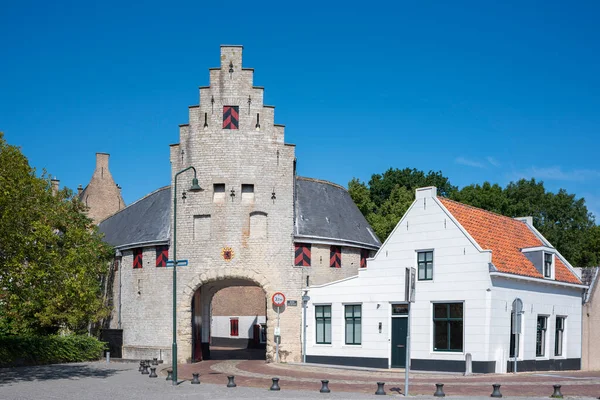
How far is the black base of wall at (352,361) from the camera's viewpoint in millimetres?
29547

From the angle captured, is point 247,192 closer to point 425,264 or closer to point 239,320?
point 425,264

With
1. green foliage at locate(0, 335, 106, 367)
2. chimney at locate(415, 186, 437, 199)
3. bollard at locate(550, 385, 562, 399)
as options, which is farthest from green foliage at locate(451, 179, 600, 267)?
bollard at locate(550, 385, 562, 399)

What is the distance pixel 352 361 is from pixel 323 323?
7.91ft

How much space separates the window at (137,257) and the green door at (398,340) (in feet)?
44.8

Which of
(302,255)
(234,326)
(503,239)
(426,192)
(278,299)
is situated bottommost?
(234,326)

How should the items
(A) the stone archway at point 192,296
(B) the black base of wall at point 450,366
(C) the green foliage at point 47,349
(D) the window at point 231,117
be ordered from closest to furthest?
(B) the black base of wall at point 450,366 → (C) the green foliage at point 47,349 → (A) the stone archway at point 192,296 → (D) the window at point 231,117

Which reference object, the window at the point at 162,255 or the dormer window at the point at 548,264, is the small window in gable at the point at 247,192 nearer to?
the window at the point at 162,255

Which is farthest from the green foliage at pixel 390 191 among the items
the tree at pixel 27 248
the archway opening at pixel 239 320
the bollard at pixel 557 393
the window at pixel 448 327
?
the bollard at pixel 557 393

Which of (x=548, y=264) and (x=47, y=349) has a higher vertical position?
(x=548, y=264)

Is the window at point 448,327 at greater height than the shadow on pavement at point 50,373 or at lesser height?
greater

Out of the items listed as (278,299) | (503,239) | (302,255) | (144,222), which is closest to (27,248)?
(278,299)

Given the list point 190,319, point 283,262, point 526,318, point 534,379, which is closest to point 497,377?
point 534,379

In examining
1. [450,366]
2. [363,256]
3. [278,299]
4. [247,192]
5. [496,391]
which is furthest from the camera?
[363,256]

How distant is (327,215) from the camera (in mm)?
35750
